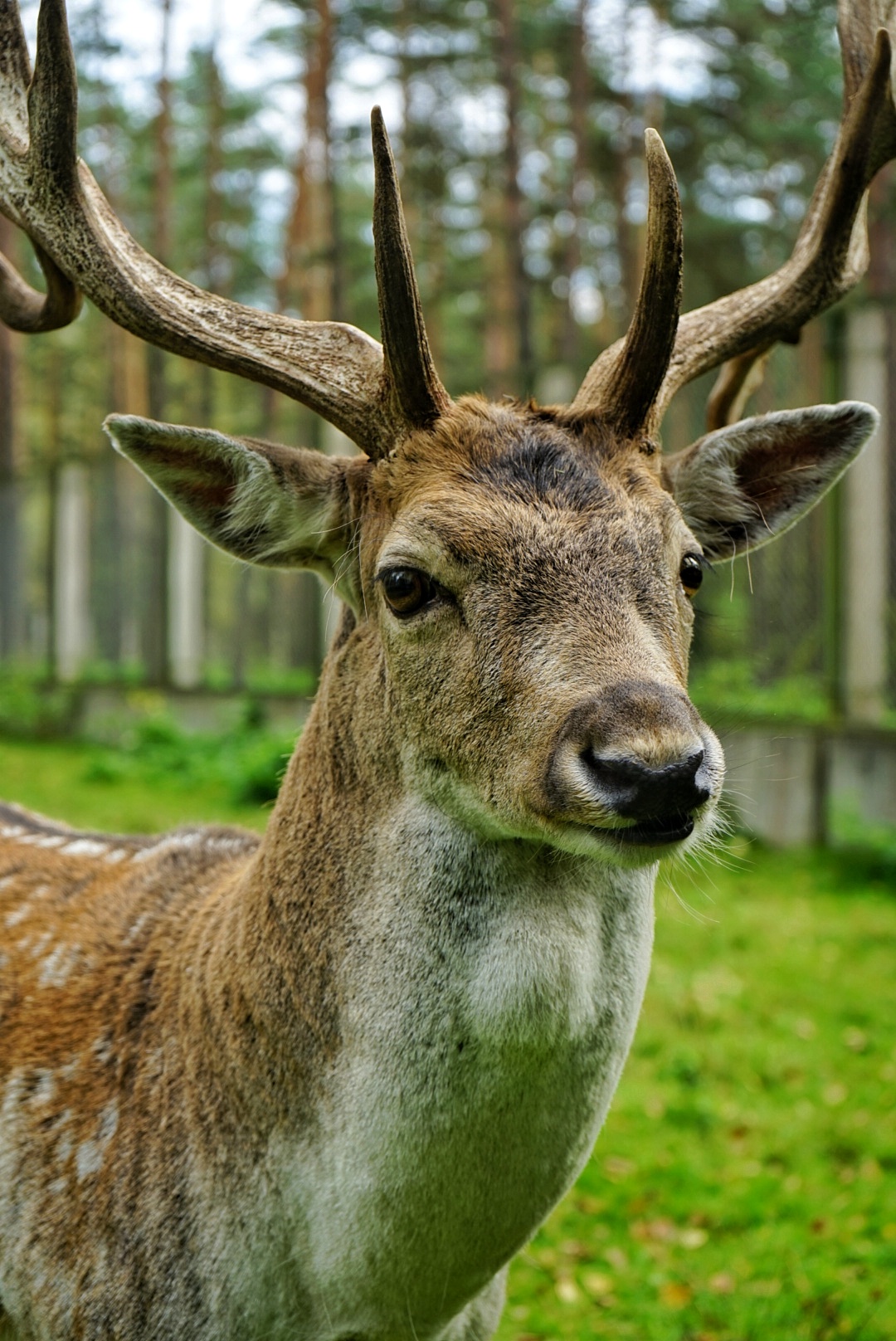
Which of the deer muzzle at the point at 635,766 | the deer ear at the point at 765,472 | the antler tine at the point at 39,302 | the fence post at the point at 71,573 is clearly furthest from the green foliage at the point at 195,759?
the deer muzzle at the point at 635,766

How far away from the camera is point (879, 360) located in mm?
8836

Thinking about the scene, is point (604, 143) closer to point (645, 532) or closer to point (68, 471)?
point (68, 471)

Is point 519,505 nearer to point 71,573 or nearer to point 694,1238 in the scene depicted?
point 694,1238

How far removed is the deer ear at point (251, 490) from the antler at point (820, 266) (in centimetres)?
63

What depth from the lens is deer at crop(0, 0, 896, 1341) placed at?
222 centimetres

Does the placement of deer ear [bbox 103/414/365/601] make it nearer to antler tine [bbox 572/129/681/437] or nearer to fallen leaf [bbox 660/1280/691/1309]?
antler tine [bbox 572/129/681/437]

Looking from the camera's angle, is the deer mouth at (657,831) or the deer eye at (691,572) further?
the deer eye at (691,572)

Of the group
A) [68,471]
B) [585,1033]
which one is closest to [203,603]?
[68,471]

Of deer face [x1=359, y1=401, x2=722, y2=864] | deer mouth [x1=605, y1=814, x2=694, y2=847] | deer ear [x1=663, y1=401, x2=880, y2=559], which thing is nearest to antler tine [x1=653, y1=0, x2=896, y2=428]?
deer ear [x1=663, y1=401, x2=880, y2=559]

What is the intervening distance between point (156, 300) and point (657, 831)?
5.51ft

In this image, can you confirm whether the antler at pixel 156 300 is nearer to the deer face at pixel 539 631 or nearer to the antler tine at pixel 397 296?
the antler tine at pixel 397 296

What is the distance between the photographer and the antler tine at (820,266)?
3021 mm

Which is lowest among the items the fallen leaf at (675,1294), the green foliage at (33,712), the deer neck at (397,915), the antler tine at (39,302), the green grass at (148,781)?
the fallen leaf at (675,1294)

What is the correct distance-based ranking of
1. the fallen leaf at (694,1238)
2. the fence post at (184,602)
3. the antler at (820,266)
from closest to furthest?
the antler at (820,266) → the fallen leaf at (694,1238) → the fence post at (184,602)
